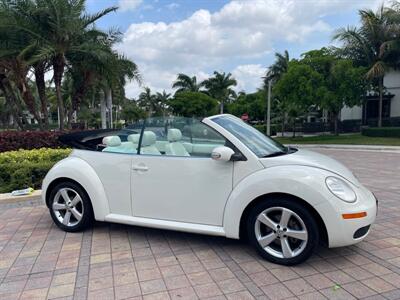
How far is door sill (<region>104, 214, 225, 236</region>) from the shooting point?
3.51m

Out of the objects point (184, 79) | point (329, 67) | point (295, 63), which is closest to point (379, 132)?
point (329, 67)

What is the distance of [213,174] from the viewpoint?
3.48 meters

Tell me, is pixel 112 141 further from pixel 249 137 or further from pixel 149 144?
pixel 249 137

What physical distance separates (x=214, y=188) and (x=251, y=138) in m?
0.73

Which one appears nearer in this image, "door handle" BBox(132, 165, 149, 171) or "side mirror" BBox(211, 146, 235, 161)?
"side mirror" BBox(211, 146, 235, 161)

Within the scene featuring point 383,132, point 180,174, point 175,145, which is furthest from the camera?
point 383,132

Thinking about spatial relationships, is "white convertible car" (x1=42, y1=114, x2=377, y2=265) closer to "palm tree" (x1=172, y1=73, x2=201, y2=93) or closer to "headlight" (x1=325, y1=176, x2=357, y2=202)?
"headlight" (x1=325, y1=176, x2=357, y2=202)

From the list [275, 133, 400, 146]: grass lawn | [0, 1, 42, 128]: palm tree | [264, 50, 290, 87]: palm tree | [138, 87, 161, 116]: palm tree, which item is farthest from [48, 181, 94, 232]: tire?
[138, 87, 161, 116]: palm tree

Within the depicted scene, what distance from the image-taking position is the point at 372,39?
2334 cm

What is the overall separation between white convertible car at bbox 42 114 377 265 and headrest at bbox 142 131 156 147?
0.01 m

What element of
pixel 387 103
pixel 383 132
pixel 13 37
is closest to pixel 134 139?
pixel 13 37

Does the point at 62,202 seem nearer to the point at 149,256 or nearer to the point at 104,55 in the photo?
the point at 149,256

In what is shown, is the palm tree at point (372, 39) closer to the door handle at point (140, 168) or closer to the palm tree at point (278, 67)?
the palm tree at point (278, 67)

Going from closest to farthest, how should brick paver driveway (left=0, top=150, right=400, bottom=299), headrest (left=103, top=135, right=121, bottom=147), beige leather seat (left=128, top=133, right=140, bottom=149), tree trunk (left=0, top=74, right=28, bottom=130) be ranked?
brick paver driveway (left=0, top=150, right=400, bottom=299) → beige leather seat (left=128, top=133, right=140, bottom=149) → headrest (left=103, top=135, right=121, bottom=147) → tree trunk (left=0, top=74, right=28, bottom=130)
